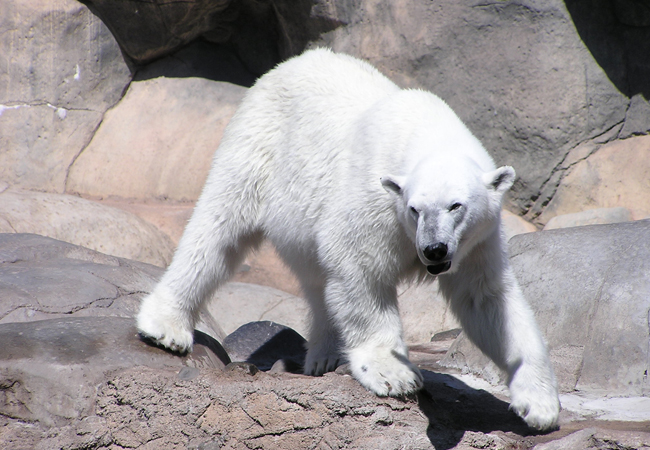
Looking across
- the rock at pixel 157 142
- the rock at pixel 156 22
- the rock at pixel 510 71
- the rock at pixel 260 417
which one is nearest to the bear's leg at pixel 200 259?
the rock at pixel 260 417

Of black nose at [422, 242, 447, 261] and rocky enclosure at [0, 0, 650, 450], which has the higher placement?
black nose at [422, 242, 447, 261]

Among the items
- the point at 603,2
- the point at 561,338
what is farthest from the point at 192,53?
the point at 561,338

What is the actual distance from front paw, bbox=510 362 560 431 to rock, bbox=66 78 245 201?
6.97 m

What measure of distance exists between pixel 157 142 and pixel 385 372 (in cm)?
725

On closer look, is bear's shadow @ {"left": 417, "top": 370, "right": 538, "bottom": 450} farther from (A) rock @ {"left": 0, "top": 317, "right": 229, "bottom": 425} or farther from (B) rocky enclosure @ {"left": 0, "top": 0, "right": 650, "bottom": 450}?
(A) rock @ {"left": 0, "top": 317, "right": 229, "bottom": 425}

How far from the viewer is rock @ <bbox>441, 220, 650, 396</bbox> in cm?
348

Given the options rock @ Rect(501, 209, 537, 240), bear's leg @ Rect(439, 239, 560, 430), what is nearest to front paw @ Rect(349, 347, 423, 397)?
bear's leg @ Rect(439, 239, 560, 430)

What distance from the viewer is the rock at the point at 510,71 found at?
745cm

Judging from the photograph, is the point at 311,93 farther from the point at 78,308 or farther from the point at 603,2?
the point at 603,2

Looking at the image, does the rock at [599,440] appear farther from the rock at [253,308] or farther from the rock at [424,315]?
the rock at [253,308]

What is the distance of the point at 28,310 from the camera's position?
3.88m

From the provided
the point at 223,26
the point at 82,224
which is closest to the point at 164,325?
the point at 82,224

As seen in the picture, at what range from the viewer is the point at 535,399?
2.67 m

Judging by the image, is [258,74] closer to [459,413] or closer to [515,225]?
[515,225]
